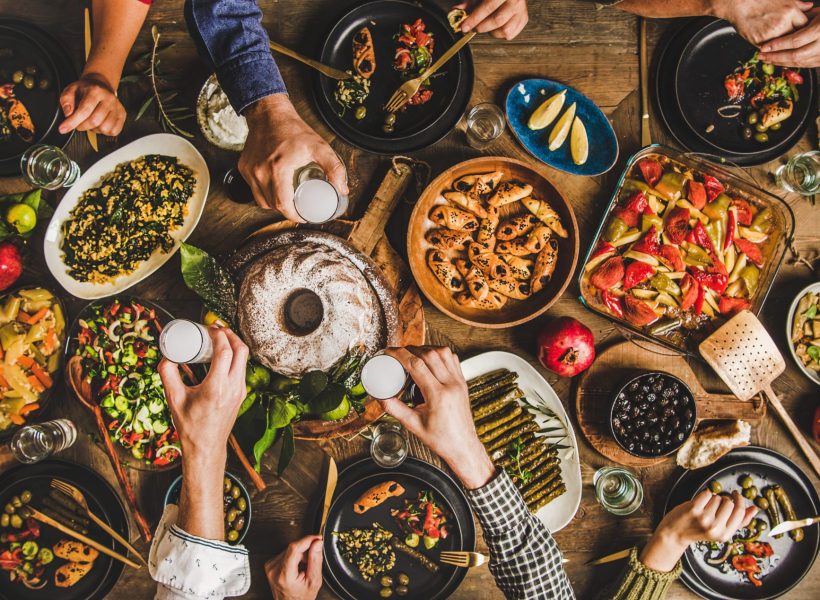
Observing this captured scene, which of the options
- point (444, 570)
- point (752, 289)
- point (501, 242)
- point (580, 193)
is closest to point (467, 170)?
point (501, 242)

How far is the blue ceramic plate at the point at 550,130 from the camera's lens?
2234 mm

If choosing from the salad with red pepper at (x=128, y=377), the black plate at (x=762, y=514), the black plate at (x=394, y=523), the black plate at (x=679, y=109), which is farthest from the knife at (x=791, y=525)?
the salad with red pepper at (x=128, y=377)

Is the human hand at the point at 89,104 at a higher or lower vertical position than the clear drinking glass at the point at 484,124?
lower

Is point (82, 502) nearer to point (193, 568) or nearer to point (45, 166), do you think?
point (193, 568)

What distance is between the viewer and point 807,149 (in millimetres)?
2324

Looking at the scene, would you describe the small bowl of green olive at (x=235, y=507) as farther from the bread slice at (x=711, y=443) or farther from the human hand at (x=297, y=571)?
the bread slice at (x=711, y=443)

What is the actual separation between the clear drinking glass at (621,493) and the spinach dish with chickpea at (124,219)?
1.98m

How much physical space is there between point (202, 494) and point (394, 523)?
833 mm

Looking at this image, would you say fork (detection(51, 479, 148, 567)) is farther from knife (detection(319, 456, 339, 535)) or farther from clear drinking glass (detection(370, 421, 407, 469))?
clear drinking glass (detection(370, 421, 407, 469))

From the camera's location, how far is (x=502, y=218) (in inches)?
88.0

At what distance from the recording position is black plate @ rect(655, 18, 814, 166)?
221 cm

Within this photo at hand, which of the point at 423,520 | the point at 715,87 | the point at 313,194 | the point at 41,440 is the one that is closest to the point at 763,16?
the point at 715,87

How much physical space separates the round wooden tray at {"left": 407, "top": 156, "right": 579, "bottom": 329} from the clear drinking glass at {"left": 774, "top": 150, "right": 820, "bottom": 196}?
38.5 inches

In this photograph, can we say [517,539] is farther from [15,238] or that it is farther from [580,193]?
[15,238]
